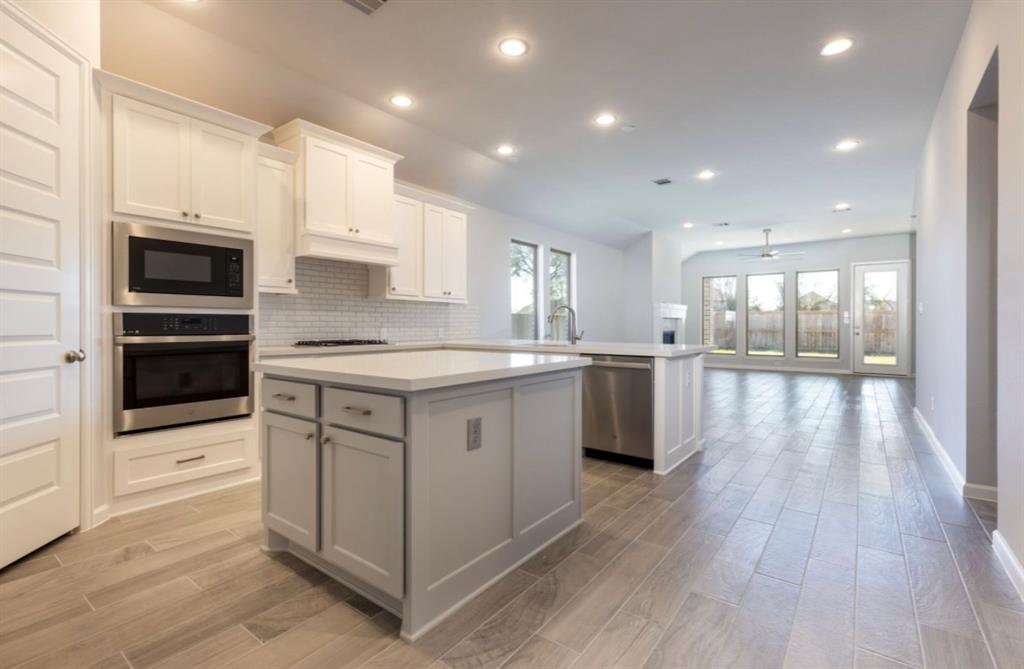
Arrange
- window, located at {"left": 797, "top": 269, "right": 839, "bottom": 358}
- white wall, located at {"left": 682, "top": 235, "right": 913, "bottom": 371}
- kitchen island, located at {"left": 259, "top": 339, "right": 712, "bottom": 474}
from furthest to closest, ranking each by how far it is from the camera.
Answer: window, located at {"left": 797, "top": 269, "right": 839, "bottom": 358} < white wall, located at {"left": 682, "top": 235, "right": 913, "bottom": 371} < kitchen island, located at {"left": 259, "top": 339, "right": 712, "bottom": 474}

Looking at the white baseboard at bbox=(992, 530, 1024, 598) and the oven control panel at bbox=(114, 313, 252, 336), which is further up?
the oven control panel at bbox=(114, 313, 252, 336)

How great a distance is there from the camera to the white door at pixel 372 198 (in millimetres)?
3957

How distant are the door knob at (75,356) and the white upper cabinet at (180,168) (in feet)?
2.72

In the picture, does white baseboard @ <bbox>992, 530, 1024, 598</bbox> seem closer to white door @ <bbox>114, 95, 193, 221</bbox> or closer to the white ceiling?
the white ceiling

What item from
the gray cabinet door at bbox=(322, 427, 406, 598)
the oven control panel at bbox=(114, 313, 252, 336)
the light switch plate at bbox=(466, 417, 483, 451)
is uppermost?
the oven control panel at bbox=(114, 313, 252, 336)

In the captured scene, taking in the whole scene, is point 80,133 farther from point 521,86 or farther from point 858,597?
point 858,597

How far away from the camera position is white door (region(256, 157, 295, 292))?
3518 mm

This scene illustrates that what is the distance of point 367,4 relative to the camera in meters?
2.64

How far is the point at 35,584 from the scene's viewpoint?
6.34ft

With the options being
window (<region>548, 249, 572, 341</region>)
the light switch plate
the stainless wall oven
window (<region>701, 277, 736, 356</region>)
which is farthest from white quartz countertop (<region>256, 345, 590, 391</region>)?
window (<region>701, 277, 736, 356</region>)

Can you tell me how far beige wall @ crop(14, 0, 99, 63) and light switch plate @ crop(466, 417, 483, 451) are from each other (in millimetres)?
2713

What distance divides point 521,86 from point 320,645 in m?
3.64

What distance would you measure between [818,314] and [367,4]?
35.0ft

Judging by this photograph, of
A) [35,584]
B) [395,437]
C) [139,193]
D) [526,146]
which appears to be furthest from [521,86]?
[35,584]
